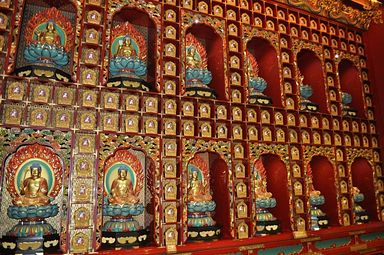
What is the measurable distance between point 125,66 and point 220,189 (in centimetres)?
182

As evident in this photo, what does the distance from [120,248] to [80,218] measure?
477 mm

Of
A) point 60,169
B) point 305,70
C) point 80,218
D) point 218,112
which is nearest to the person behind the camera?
point 80,218

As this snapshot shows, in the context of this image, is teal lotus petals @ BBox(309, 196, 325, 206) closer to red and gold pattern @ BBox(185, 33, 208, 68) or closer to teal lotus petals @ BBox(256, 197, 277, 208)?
teal lotus petals @ BBox(256, 197, 277, 208)

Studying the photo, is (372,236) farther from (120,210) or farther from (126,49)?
(126,49)

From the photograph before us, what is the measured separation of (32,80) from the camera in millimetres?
3053

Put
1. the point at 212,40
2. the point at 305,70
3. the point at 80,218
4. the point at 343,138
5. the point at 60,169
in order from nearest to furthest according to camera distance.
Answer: the point at 80,218, the point at 60,169, the point at 212,40, the point at 343,138, the point at 305,70

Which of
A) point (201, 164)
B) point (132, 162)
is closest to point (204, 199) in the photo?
point (201, 164)

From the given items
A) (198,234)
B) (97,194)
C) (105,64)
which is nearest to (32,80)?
(105,64)

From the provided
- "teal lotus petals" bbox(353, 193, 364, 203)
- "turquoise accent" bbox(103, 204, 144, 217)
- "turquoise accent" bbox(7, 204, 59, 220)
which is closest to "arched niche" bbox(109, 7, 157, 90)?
"turquoise accent" bbox(103, 204, 144, 217)

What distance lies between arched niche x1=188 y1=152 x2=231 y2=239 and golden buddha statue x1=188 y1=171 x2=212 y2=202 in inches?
6.1

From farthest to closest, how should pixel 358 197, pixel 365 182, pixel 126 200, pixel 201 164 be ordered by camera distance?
pixel 365 182, pixel 358 197, pixel 201 164, pixel 126 200

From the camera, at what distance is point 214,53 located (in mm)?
4371

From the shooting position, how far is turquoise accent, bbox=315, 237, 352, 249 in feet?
Answer: 13.6

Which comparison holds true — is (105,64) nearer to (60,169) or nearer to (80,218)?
(60,169)
